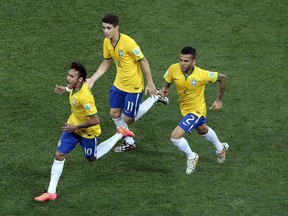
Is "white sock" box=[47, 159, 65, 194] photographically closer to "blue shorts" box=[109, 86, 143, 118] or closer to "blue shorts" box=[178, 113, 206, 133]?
"blue shorts" box=[109, 86, 143, 118]

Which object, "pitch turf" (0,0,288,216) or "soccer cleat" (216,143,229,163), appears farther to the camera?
"soccer cleat" (216,143,229,163)

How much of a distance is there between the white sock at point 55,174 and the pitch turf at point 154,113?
0.25 m

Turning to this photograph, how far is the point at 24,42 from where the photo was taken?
2000cm

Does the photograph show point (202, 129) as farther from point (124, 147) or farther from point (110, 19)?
point (110, 19)

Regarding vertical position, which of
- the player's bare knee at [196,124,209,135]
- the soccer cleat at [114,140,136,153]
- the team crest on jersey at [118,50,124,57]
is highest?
the team crest on jersey at [118,50,124,57]

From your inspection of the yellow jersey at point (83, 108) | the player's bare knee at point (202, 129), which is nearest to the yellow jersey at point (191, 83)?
the player's bare knee at point (202, 129)

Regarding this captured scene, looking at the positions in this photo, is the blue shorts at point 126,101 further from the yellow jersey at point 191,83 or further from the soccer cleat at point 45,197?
the soccer cleat at point 45,197

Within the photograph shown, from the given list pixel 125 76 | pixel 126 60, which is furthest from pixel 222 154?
pixel 126 60

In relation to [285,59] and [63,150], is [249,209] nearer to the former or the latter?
[63,150]

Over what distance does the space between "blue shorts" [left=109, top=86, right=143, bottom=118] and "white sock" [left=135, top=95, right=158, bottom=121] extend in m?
0.27

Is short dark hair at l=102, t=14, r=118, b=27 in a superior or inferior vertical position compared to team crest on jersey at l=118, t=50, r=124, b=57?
superior

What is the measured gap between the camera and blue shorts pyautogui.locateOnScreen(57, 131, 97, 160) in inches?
575

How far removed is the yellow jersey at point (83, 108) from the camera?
559 inches

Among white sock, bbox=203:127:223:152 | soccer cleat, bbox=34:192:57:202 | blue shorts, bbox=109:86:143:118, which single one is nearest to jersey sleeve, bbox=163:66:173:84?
blue shorts, bbox=109:86:143:118
